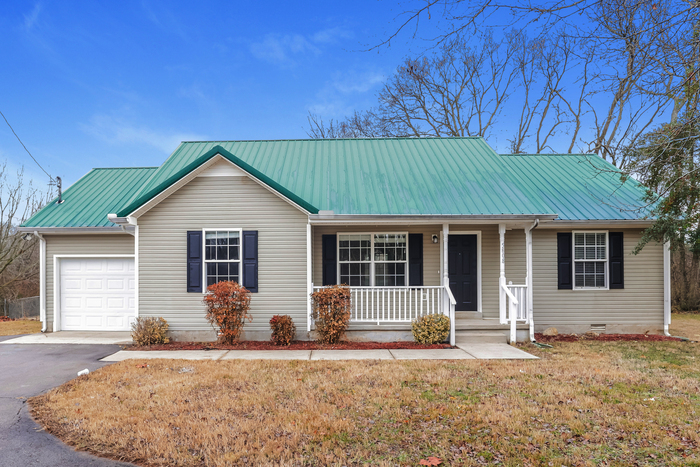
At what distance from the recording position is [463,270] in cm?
1041

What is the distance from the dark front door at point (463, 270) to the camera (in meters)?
10.4

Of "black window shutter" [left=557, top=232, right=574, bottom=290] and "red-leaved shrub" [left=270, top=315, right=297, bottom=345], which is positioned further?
"black window shutter" [left=557, top=232, right=574, bottom=290]

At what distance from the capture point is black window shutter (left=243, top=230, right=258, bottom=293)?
→ 9.16m

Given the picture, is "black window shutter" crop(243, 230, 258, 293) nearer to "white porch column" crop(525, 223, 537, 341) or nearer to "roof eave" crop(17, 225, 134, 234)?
"roof eave" crop(17, 225, 134, 234)

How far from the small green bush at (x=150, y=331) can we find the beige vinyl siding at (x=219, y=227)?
201 millimetres

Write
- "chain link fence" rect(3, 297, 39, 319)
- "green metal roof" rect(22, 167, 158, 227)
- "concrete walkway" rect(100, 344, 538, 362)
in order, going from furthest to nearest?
"chain link fence" rect(3, 297, 39, 319)
"green metal roof" rect(22, 167, 158, 227)
"concrete walkway" rect(100, 344, 538, 362)

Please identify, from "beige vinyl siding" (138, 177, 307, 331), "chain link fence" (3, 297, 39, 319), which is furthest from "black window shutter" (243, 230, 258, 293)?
"chain link fence" (3, 297, 39, 319)

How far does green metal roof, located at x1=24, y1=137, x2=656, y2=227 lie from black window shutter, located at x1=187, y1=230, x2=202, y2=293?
131 cm

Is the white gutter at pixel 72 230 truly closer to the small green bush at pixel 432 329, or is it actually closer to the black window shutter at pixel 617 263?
the small green bush at pixel 432 329

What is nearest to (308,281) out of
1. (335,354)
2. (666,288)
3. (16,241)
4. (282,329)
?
(282,329)

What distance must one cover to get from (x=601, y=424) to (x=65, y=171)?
24.1 meters

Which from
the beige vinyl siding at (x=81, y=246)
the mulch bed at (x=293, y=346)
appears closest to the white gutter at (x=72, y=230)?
the beige vinyl siding at (x=81, y=246)

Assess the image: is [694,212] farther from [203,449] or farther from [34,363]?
[34,363]

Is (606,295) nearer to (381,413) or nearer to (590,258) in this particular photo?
(590,258)
